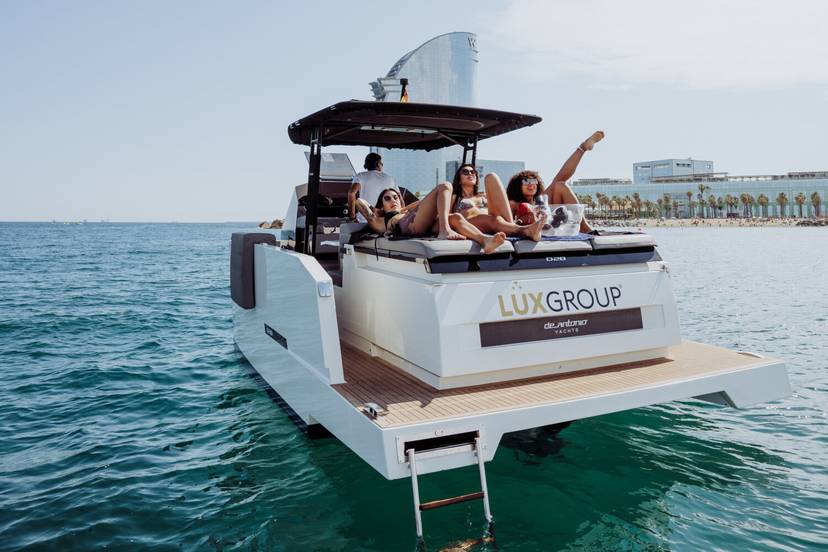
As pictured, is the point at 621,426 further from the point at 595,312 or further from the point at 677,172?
the point at 677,172

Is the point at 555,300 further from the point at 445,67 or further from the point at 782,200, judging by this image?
the point at 782,200

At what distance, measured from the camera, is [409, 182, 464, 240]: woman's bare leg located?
14.8 ft

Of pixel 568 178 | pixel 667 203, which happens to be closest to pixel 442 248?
pixel 568 178

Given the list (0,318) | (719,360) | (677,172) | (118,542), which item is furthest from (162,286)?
(677,172)

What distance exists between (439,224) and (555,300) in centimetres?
100

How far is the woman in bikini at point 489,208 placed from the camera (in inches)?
181

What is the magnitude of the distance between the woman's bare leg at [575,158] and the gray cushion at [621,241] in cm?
89

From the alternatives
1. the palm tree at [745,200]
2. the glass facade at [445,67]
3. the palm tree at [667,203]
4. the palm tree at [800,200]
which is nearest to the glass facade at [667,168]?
the palm tree at [667,203]

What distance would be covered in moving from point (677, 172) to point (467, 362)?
497 feet

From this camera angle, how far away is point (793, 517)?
4.02 meters

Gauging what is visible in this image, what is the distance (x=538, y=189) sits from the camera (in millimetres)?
5223

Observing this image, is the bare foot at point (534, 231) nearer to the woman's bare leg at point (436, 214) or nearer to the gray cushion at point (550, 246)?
the gray cushion at point (550, 246)

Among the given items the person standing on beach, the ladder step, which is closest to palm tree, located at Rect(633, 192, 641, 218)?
the person standing on beach

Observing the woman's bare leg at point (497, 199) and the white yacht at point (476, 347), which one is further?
the woman's bare leg at point (497, 199)
